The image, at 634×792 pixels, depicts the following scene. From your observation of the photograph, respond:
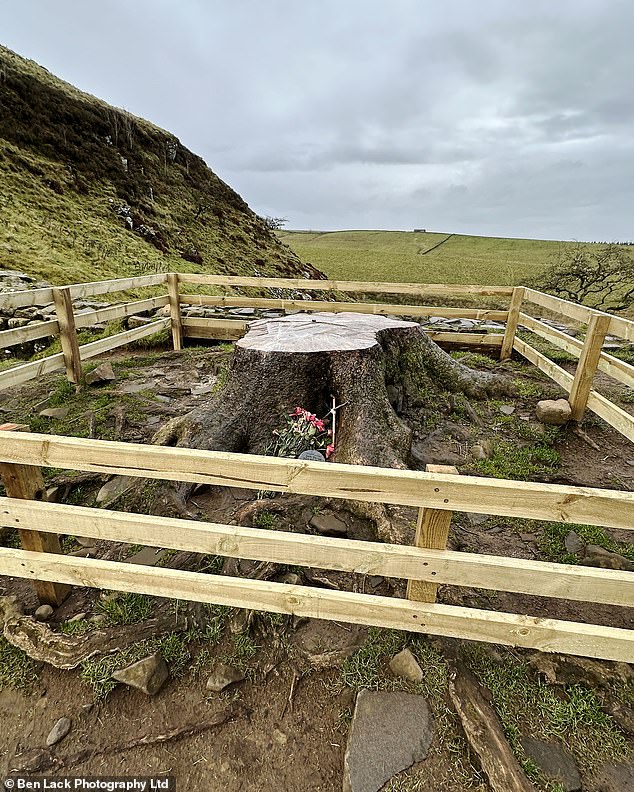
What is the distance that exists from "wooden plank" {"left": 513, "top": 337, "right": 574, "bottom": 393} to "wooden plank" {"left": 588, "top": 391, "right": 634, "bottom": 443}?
39cm

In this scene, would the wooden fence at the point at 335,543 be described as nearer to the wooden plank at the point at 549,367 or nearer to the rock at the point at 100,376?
the wooden plank at the point at 549,367

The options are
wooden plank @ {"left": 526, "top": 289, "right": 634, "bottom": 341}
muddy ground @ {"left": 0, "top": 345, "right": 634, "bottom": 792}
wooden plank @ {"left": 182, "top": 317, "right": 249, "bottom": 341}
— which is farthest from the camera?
wooden plank @ {"left": 182, "top": 317, "right": 249, "bottom": 341}

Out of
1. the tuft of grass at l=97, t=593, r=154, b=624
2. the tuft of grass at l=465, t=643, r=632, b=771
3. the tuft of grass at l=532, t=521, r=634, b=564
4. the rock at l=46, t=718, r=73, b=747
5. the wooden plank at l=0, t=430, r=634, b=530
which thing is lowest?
the rock at l=46, t=718, r=73, b=747

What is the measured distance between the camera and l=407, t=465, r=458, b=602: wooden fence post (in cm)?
194

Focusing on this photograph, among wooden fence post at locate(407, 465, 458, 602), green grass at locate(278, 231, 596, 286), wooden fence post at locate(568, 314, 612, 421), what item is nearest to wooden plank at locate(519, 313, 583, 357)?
wooden fence post at locate(568, 314, 612, 421)

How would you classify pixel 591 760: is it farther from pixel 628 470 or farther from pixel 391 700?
pixel 628 470

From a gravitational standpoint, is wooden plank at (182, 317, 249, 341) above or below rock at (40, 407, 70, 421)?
above

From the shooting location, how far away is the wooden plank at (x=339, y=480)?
179cm

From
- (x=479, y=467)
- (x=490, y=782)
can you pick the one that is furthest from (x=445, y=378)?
(x=490, y=782)

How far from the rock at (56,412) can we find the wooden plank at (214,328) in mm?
3786

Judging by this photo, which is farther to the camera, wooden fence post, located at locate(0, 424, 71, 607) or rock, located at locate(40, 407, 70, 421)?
rock, located at locate(40, 407, 70, 421)

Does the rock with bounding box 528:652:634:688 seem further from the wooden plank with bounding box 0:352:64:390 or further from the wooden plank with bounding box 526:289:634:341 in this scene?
the wooden plank with bounding box 0:352:64:390

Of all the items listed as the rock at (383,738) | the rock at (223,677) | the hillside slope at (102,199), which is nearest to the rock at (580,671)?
the rock at (383,738)

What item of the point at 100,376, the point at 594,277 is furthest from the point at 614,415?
the point at 594,277
